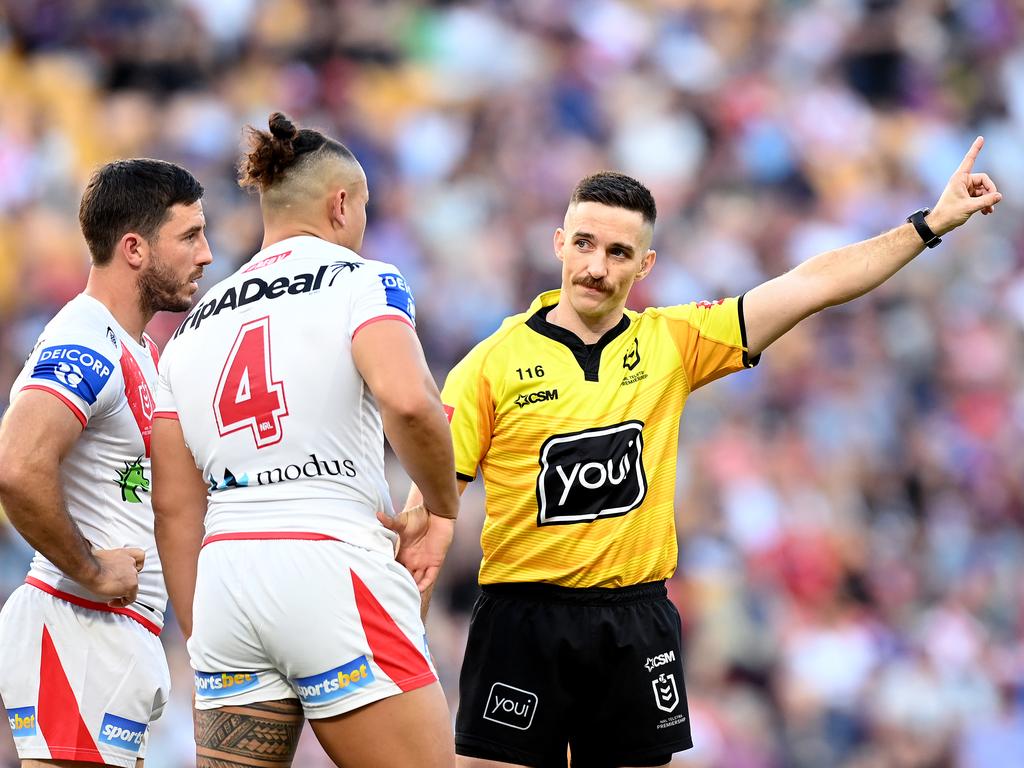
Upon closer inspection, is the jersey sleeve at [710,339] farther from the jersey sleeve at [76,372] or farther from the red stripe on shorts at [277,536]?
the jersey sleeve at [76,372]

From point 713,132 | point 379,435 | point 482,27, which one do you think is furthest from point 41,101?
point 379,435

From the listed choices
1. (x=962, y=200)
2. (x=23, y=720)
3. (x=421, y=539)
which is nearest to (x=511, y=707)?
(x=421, y=539)

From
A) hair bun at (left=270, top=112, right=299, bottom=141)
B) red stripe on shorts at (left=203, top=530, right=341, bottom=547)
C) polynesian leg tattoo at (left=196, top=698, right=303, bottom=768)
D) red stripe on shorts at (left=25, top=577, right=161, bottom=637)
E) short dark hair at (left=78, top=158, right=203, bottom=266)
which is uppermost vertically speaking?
short dark hair at (left=78, top=158, right=203, bottom=266)

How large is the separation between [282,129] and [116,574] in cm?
149

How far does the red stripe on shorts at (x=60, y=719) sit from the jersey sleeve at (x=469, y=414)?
4.95 feet

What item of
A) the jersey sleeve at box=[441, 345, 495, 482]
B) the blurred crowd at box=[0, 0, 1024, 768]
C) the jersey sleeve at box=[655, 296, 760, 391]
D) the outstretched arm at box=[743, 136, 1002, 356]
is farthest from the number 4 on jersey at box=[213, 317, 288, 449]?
the blurred crowd at box=[0, 0, 1024, 768]

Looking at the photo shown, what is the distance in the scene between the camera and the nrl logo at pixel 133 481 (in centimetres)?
505

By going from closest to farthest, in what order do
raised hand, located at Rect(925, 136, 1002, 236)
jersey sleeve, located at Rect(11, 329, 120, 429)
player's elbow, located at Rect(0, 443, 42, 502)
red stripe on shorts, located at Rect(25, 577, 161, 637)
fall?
player's elbow, located at Rect(0, 443, 42, 502), jersey sleeve, located at Rect(11, 329, 120, 429), red stripe on shorts, located at Rect(25, 577, 161, 637), raised hand, located at Rect(925, 136, 1002, 236)

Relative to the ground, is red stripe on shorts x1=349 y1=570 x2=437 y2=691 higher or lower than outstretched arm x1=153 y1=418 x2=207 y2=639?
lower

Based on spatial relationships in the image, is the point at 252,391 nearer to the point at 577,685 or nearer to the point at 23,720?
the point at 23,720

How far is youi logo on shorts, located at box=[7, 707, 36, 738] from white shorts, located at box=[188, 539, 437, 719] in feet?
2.72

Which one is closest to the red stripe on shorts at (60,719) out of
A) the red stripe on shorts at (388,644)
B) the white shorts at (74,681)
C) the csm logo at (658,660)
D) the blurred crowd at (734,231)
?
the white shorts at (74,681)

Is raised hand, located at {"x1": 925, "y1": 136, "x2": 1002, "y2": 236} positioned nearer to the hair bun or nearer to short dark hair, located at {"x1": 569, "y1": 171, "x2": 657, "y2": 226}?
short dark hair, located at {"x1": 569, "y1": 171, "x2": 657, "y2": 226}

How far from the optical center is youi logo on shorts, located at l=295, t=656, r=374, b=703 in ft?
13.9
